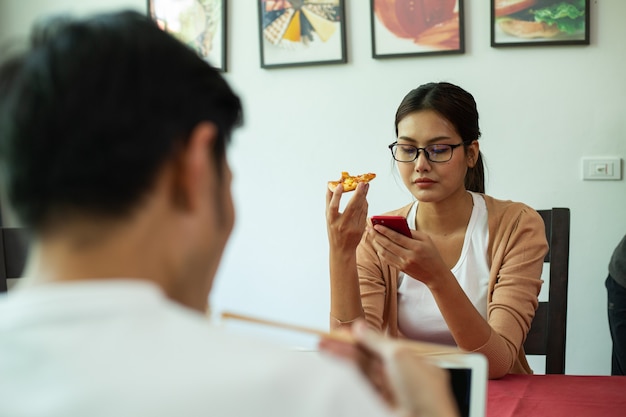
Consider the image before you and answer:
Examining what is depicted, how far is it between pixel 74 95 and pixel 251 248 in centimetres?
240

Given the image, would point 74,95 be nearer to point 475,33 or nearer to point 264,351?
point 264,351

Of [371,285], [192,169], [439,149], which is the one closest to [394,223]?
[371,285]

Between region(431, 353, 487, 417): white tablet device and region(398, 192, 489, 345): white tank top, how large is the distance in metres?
0.69

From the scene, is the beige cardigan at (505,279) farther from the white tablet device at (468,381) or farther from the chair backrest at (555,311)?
the white tablet device at (468,381)

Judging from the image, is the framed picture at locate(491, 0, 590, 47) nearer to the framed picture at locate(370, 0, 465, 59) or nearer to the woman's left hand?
the framed picture at locate(370, 0, 465, 59)

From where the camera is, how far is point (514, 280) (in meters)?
1.51

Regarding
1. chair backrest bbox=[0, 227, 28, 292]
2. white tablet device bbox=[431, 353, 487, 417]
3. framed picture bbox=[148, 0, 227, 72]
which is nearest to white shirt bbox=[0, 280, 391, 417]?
white tablet device bbox=[431, 353, 487, 417]

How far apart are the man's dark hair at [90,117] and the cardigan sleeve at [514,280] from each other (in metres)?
0.98

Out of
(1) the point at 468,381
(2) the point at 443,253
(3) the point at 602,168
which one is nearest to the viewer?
(1) the point at 468,381

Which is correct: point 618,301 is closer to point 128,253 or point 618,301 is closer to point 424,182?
point 424,182

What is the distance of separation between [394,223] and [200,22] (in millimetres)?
1698

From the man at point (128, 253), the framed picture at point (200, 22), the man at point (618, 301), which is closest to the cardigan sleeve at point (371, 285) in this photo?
the man at point (618, 301)

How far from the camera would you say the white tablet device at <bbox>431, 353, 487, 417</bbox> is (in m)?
0.86

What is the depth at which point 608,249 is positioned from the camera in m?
2.50
